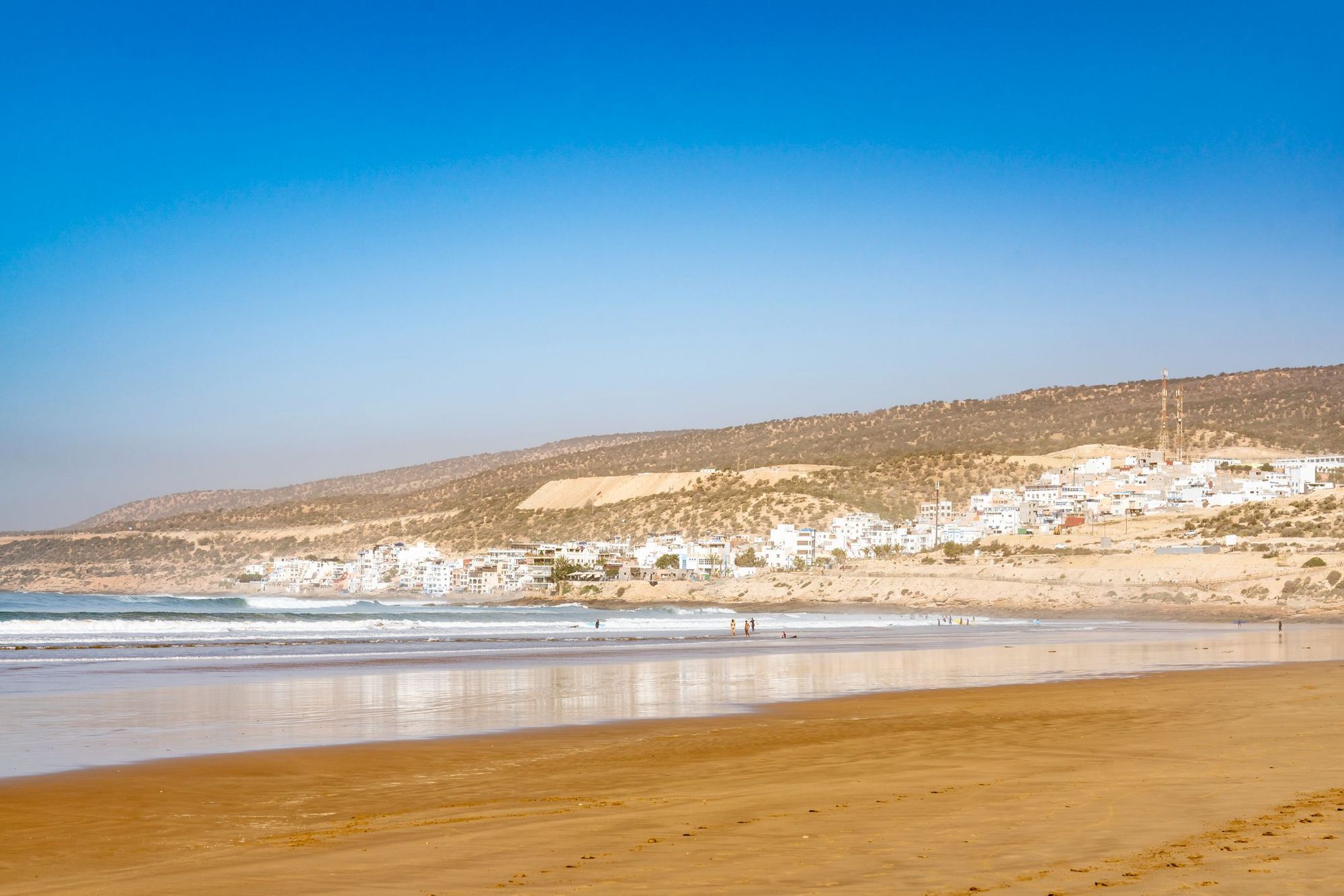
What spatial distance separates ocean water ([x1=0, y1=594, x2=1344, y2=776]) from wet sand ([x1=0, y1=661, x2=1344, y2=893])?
2642 mm

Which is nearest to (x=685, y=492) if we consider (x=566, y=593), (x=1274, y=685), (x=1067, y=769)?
(x=566, y=593)

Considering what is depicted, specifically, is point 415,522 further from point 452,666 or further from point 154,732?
point 154,732

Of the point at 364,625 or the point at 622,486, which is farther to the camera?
the point at 622,486

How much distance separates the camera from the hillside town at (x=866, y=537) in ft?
367

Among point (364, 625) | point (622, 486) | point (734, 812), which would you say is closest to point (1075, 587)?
point (364, 625)

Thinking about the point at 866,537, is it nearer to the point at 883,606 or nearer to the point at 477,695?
the point at 883,606

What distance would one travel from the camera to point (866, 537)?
4766 inches

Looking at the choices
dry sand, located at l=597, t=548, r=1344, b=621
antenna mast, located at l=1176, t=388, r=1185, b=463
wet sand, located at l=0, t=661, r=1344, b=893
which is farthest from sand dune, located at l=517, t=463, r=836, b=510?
wet sand, located at l=0, t=661, r=1344, b=893

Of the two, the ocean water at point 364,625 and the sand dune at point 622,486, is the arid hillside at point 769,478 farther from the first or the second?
the ocean water at point 364,625

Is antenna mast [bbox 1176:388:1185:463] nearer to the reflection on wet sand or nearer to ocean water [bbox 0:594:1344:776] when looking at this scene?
ocean water [bbox 0:594:1344:776]

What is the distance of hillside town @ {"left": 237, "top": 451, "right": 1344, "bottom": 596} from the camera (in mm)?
111875

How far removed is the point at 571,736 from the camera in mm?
16656

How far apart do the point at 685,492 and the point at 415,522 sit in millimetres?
42583

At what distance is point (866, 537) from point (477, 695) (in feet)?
329
